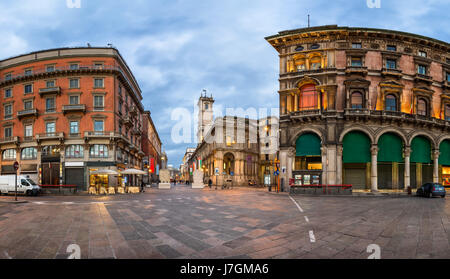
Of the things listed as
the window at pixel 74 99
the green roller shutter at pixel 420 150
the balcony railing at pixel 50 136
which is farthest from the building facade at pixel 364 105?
the balcony railing at pixel 50 136

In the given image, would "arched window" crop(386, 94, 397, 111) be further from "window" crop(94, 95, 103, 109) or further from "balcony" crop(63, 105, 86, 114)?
"balcony" crop(63, 105, 86, 114)

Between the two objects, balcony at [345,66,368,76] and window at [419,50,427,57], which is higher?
window at [419,50,427,57]

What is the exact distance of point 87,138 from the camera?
108 ft

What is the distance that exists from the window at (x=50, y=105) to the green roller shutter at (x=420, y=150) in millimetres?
48382

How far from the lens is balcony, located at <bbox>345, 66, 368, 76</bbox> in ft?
88.0

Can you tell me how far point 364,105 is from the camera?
27078 mm

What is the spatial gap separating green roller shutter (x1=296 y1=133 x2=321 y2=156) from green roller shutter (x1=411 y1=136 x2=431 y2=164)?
11.4m

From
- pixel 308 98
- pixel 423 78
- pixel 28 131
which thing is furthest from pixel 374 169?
pixel 28 131

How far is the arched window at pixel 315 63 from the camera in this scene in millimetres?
28719

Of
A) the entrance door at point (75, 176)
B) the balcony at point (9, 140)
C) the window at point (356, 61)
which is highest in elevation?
the window at point (356, 61)

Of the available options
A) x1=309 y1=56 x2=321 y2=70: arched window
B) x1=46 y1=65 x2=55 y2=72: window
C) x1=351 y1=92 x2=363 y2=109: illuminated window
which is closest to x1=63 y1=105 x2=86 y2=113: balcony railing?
x1=46 y1=65 x2=55 y2=72: window

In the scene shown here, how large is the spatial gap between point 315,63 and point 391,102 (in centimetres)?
1004

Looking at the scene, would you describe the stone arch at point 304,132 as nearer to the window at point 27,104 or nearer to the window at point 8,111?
the window at point 27,104
